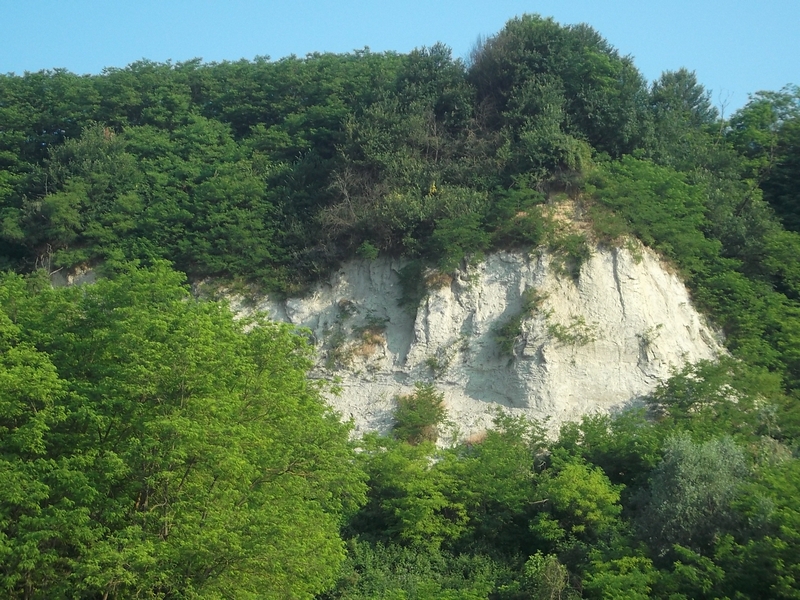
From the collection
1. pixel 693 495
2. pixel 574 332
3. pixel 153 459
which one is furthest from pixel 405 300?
pixel 153 459

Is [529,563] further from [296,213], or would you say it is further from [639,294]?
[296,213]

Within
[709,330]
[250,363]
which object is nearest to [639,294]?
[709,330]

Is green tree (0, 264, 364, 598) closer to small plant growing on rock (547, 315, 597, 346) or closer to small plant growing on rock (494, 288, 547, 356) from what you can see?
small plant growing on rock (494, 288, 547, 356)

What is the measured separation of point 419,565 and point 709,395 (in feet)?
30.0

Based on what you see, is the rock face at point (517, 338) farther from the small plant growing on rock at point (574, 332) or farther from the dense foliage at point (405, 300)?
the dense foliage at point (405, 300)

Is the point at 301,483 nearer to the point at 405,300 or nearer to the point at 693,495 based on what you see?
the point at 693,495

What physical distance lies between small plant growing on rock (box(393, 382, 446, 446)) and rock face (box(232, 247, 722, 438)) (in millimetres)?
449

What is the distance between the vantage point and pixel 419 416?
28.4m

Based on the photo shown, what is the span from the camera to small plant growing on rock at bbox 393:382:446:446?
92.9ft

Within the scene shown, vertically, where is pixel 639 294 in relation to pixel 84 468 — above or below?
above

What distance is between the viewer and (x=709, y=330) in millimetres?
31297

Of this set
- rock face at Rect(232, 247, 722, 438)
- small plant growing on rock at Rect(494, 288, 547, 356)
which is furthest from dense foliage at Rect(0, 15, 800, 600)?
rock face at Rect(232, 247, 722, 438)

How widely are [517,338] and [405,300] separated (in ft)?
13.3

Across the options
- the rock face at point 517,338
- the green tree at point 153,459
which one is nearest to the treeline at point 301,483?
the green tree at point 153,459
